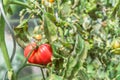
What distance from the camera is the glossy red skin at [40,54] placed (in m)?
1.08

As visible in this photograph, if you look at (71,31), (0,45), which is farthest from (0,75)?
(71,31)

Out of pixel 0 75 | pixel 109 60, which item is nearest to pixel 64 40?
pixel 109 60

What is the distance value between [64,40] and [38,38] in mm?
85

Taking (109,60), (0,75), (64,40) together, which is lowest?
(0,75)

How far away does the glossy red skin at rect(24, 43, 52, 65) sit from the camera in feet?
3.53

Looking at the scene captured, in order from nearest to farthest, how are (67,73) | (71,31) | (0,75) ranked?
1. (67,73)
2. (71,31)
3. (0,75)

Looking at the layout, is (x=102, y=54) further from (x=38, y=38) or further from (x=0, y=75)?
(x=0, y=75)

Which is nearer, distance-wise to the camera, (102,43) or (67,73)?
(67,73)

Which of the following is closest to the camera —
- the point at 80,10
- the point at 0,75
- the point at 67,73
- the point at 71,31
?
the point at 67,73

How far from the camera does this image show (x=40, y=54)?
107 centimetres

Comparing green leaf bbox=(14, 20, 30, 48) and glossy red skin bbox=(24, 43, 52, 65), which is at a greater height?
green leaf bbox=(14, 20, 30, 48)

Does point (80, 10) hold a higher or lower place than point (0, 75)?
higher

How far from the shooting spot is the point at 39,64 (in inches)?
44.2

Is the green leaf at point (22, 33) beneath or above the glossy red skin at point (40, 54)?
above
